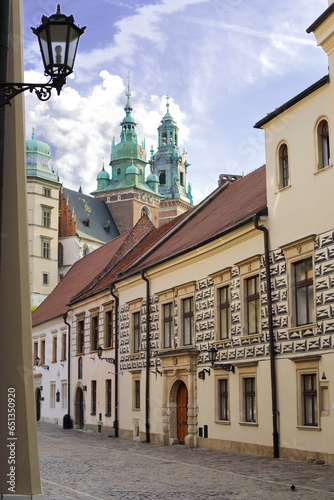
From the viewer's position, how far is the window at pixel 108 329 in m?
30.2

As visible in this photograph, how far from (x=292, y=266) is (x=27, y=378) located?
10.3 metres

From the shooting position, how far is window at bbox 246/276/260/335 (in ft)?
61.6

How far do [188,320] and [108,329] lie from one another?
8.16 m

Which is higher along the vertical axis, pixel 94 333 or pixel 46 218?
pixel 46 218

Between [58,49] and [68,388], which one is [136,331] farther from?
[58,49]

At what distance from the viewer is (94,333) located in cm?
3231

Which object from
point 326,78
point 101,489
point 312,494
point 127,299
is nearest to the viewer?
point 312,494

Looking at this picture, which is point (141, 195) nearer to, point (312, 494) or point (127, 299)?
point (127, 299)

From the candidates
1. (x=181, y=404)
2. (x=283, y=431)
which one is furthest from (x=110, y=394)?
(x=283, y=431)

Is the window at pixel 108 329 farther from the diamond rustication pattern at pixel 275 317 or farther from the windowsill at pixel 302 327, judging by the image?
the windowsill at pixel 302 327

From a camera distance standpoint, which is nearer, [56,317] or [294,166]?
[294,166]

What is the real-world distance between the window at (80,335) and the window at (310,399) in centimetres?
1880

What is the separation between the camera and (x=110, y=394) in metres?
29.8

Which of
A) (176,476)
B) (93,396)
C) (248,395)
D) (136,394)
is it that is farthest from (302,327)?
(93,396)
